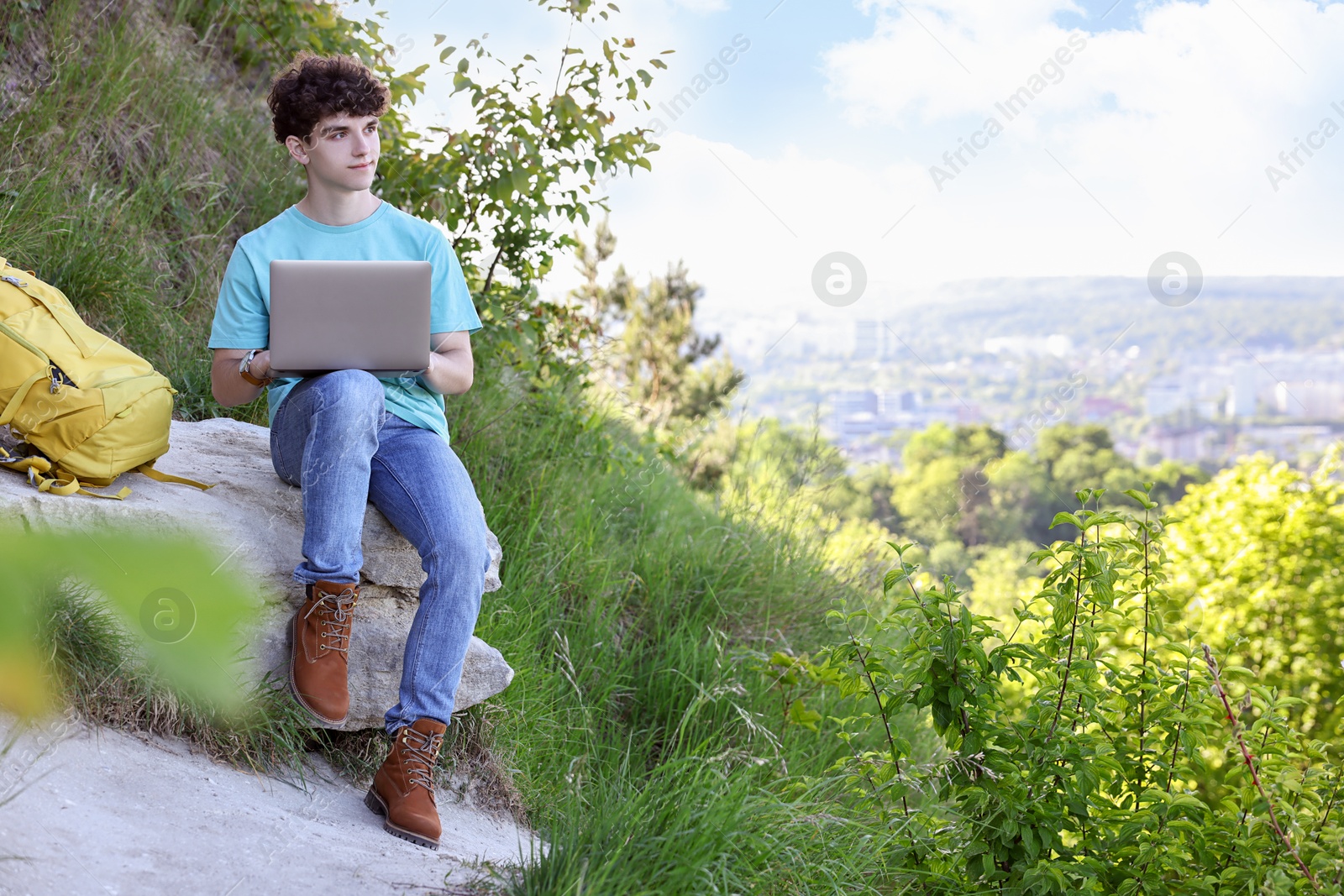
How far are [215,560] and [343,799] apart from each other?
1466 mm

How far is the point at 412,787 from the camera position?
2000 mm

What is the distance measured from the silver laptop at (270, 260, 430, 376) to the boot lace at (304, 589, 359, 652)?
0.52m

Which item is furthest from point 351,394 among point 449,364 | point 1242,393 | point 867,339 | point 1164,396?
point 1242,393

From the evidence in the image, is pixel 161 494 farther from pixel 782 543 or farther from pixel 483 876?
pixel 782 543

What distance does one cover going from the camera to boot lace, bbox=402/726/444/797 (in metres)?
2.01


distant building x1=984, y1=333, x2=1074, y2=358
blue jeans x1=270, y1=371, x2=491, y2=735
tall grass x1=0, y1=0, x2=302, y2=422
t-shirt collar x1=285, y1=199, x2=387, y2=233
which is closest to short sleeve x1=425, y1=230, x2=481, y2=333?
t-shirt collar x1=285, y1=199, x2=387, y2=233

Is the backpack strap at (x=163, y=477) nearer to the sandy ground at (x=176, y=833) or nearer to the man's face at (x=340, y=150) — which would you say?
the sandy ground at (x=176, y=833)

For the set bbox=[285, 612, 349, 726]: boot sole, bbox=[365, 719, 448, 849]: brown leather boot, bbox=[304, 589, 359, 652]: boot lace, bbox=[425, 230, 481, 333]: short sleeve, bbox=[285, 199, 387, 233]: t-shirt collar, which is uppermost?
bbox=[285, 199, 387, 233]: t-shirt collar

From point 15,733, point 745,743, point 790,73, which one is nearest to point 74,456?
point 15,733

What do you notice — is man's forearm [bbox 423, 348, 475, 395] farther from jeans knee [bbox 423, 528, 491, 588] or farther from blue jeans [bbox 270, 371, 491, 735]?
jeans knee [bbox 423, 528, 491, 588]

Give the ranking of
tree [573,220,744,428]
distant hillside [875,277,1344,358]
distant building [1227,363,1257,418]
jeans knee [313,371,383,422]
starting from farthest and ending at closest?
distant building [1227,363,1257,418] → distant hillside [875,277,1344,358] → tree [573,220,744,428] → jeans knee [313,371,383,422]

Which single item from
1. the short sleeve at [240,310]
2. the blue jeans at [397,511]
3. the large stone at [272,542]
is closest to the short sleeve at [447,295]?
the blue jeans at [397,511]

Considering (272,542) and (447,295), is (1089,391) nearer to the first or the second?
(447,295)

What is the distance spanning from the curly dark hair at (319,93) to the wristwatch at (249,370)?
0.57 m
